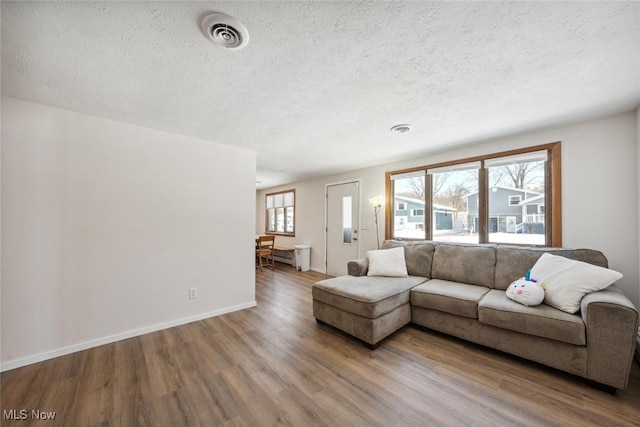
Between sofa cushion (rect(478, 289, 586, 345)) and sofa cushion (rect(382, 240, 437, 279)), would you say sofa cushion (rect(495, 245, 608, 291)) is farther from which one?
sofa cushion (rect(382, 240, 437, 279))

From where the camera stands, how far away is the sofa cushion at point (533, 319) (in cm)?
178

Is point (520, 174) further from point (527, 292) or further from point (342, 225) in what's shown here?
point (342, 225)

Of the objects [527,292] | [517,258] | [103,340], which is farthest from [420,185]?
[103,340]

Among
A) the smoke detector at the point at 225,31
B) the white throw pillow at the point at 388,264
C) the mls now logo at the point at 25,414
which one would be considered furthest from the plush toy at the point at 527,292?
the mls now logo at the point at 25,414

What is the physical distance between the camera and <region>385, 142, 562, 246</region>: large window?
2.78 meters

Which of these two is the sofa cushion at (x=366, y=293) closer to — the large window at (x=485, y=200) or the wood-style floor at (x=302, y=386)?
the wood-style floor at (x=302, y=386)

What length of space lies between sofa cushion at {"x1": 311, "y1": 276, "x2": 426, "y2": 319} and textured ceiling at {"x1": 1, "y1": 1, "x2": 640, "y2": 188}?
177cm

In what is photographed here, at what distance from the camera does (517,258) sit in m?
2.58

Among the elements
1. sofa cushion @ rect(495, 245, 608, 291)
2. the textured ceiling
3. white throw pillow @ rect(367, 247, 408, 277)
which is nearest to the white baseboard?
white throw pillow @ rect(367, 247, 408, 277)

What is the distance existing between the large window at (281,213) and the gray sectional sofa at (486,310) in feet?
12.3

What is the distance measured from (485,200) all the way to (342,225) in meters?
2.55

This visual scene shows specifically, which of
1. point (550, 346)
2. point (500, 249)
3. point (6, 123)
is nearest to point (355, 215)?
point (500, 249)

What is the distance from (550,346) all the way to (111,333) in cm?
397

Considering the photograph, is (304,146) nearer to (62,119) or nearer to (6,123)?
(62,119)
